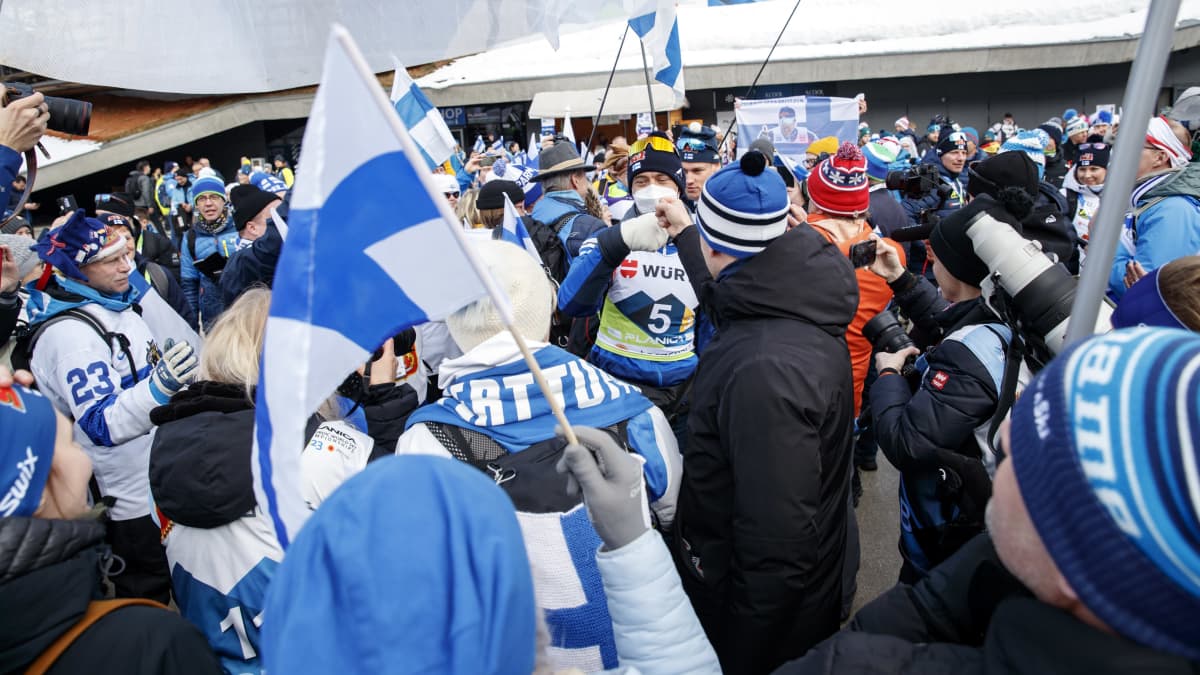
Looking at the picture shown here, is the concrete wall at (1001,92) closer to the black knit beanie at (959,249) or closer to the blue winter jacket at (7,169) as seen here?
the black knit beanie at (959,249)

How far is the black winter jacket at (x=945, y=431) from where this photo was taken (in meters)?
2.02

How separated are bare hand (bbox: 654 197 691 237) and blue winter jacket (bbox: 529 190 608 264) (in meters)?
1.82

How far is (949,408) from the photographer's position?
206 centimetres

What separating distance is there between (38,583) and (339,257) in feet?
2.48

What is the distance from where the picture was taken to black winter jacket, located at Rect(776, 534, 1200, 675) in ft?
2.69

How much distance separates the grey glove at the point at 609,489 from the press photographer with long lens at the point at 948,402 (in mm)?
1098

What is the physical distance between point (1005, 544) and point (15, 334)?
365 cm

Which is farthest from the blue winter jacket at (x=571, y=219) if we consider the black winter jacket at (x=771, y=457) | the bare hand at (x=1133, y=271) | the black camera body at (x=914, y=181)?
the bare hand at (x=1133, y=271)

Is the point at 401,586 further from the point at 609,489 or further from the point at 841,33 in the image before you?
the point at 841,33

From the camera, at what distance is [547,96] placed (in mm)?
15883

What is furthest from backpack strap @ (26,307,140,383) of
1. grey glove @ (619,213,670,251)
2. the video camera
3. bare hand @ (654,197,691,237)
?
the video camera

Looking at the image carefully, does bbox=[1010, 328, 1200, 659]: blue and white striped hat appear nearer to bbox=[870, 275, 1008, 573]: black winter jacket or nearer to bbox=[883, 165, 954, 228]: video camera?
bbox=[870, 275, 1008, 573]: black winter jacket

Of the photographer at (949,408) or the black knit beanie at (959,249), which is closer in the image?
the photographer at (949,408)

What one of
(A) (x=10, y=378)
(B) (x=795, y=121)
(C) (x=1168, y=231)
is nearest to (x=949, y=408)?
(A) (x=10, y=378)
